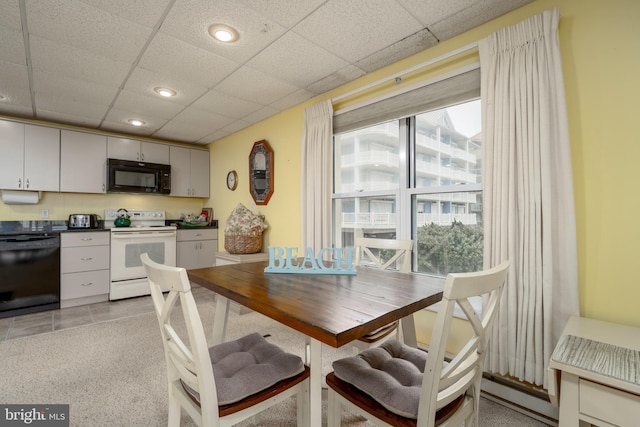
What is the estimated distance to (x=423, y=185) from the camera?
7.75ft

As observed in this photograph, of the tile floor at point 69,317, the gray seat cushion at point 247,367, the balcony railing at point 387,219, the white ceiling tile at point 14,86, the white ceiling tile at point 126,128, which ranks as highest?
the white ceiling tile at point 126,128

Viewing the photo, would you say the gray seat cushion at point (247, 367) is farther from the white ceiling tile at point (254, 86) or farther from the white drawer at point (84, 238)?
the white drawer at point (84, 238)

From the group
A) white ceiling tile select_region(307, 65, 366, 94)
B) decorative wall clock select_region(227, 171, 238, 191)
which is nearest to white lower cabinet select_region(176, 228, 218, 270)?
decorative wall clock select_region(227, 171, 238, 191)

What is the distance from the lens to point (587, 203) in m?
1.54

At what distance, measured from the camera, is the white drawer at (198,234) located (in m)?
4.35

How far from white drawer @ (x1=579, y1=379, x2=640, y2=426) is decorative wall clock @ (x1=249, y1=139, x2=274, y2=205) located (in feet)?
10.4

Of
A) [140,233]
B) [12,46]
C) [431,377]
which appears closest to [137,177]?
[140,233]

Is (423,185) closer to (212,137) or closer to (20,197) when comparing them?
(212,137)

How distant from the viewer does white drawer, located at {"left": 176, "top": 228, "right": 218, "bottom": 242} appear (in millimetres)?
4348

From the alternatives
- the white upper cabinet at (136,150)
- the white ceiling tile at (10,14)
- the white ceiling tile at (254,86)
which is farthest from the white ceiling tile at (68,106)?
the white ceiling tile at (254,86)

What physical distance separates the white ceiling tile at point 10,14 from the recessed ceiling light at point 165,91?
1.01 meters

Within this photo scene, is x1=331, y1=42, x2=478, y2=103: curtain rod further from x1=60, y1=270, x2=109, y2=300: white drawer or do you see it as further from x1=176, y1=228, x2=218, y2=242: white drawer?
x1=60, y1=270, x2=109, y2=300: white drawer

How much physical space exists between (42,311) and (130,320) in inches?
47.3

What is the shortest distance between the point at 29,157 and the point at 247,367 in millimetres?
4162
